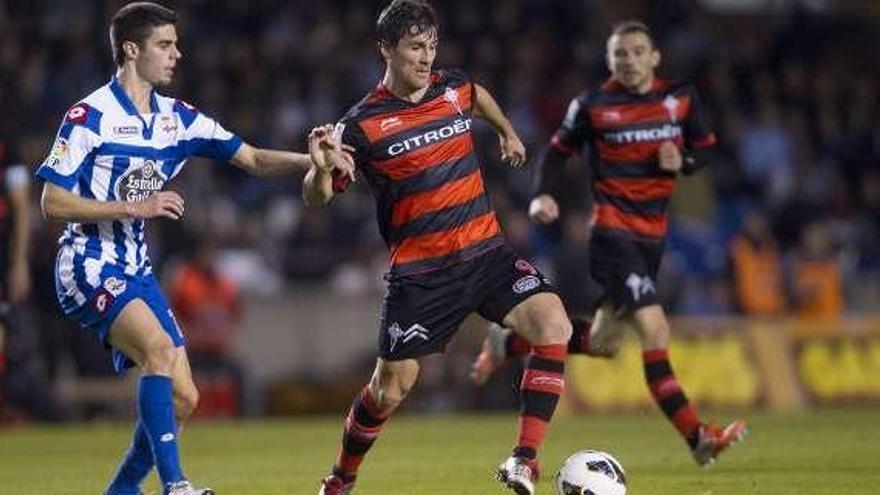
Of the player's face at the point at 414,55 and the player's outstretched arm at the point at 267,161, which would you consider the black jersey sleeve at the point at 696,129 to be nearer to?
the player's face at the point at 414,55

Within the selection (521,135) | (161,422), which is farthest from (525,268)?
(521,135)

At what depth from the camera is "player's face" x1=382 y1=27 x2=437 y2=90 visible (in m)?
9.37

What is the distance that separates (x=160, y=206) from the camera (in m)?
8.55

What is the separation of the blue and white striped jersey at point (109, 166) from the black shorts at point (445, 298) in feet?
4.05

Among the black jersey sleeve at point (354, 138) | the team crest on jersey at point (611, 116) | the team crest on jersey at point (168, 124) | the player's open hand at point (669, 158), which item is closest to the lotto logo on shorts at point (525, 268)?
the black jersey sleeve at point (354, 138)

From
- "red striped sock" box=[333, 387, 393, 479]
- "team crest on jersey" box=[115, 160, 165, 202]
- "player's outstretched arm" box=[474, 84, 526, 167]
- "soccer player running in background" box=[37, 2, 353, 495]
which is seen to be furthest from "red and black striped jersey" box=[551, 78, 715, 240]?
"team crest on jersey" box=[115, 160, 165, 202]

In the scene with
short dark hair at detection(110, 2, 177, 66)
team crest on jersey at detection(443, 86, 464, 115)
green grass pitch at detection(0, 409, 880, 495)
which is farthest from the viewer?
green grass pitch at detection(0, 409, 880, 495)

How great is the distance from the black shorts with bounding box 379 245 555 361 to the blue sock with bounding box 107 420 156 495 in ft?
3.99

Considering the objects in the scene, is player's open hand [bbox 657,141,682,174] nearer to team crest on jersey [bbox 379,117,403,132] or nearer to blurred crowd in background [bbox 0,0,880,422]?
team crest on jersey [bbox 379,117,403,132]

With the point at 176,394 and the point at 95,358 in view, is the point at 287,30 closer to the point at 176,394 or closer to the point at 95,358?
the point at 95,358

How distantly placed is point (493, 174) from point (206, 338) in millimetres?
3900

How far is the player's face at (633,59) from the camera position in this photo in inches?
474

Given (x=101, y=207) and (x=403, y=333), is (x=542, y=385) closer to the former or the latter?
(x=403, y=333)

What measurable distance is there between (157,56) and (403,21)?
3.98 feet
